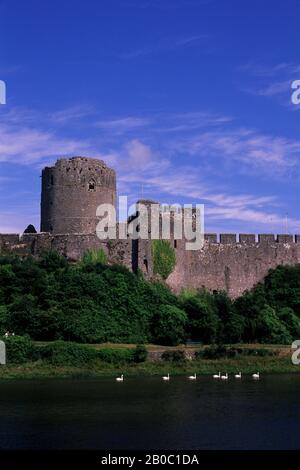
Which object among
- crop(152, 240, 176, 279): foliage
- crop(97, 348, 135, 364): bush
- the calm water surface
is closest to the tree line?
crop(152, 240, 176, 279): foliage

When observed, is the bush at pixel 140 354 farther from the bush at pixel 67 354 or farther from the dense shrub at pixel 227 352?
the dense shrub at pixel 227 352

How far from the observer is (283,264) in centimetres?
3409

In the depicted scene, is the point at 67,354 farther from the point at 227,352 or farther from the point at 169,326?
the point at 227,352

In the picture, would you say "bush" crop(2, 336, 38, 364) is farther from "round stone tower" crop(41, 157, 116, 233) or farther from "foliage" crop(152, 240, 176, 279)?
"round stone tower" crop(41, 157, 116, 233)

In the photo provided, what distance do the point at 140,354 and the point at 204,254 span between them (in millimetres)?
8803

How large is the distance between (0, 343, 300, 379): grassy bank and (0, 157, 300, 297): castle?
17.3 feet

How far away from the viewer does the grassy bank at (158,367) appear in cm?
2381

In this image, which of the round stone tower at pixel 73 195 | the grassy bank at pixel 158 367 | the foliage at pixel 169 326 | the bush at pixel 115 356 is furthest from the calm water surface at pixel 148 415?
the round stone tower at pixel 73 195

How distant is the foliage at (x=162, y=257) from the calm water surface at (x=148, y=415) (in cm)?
862

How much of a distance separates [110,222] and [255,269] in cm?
729

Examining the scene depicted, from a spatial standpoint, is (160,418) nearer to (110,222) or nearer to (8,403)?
(8,403)

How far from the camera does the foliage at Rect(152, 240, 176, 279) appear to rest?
3048 centimetres

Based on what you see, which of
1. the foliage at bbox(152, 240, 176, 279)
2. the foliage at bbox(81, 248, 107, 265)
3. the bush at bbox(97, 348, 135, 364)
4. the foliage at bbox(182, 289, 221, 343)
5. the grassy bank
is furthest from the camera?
the foliage at bbox(152, 240, 176, 279)
